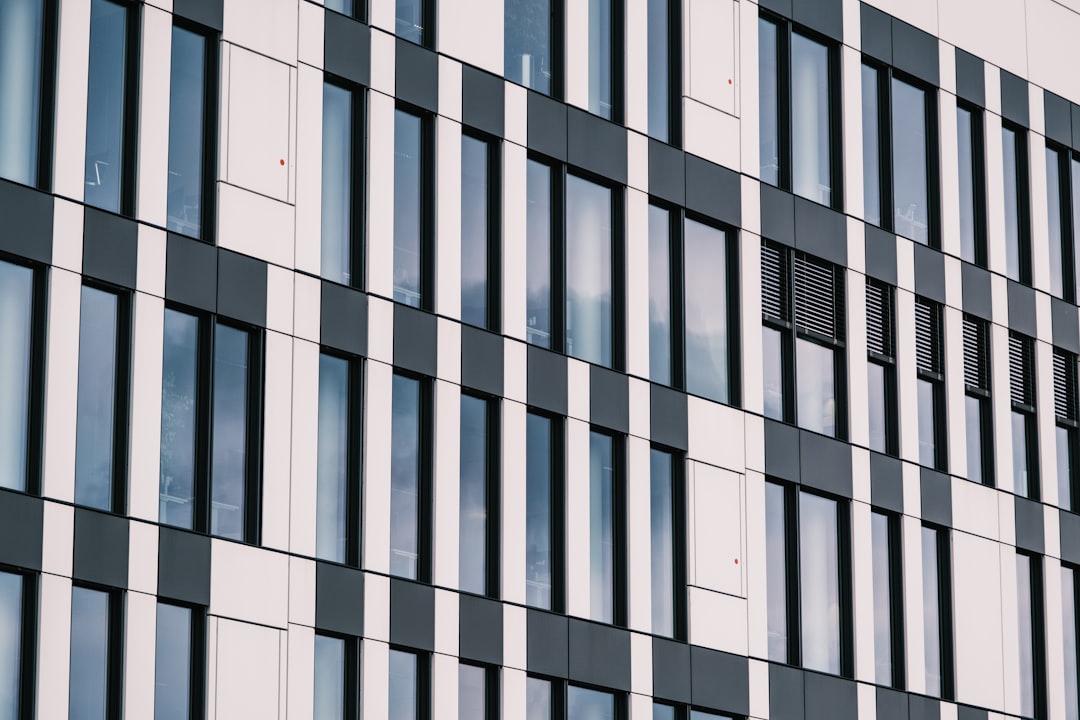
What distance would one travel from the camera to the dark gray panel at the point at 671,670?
40.7 m

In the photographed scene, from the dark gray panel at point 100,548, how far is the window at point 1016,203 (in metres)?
21.8

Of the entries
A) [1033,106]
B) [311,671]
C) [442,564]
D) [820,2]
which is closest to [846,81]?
[820,2]

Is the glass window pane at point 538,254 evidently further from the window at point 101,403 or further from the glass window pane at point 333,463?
the window at point 101,403

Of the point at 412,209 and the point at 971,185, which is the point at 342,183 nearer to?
the point at 412,209

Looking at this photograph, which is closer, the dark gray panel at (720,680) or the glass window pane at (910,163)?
the dark gray panel at (720,680)

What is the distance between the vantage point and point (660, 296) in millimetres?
42969

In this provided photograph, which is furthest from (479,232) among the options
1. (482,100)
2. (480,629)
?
(480,629)

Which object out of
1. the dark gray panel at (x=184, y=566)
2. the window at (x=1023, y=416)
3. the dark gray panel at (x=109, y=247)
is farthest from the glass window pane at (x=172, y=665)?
the window at (x=1023, y=416)

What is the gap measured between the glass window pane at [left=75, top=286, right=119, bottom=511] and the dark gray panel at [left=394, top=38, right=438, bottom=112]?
672 centimetres

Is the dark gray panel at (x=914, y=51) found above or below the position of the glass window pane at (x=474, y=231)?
above

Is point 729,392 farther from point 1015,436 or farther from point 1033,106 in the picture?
point 1033,106

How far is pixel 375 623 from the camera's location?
37.0 metres

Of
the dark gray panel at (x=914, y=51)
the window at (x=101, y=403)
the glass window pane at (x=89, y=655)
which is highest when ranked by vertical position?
the dark gray panel at (x=914, y=51)

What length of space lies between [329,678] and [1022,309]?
18728 millimetres
